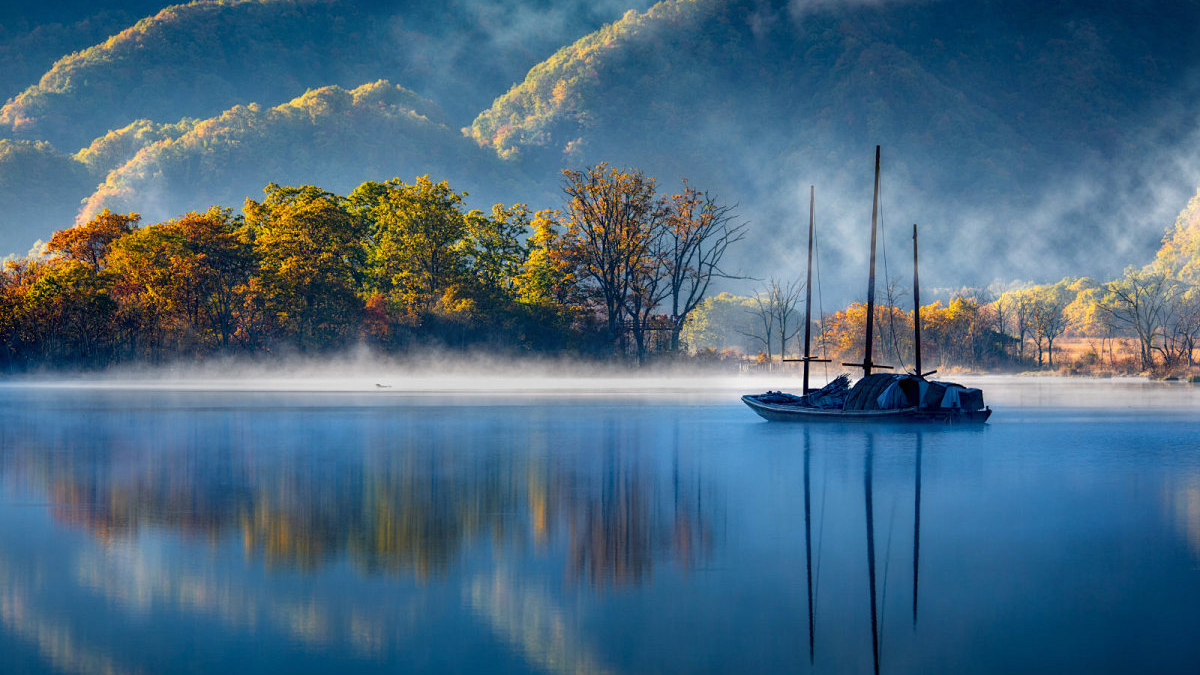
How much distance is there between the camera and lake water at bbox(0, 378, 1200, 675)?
998cm

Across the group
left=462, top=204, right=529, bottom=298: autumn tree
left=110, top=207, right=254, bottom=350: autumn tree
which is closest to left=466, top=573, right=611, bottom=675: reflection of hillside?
left=110, top=207, right=254, bottom=350: autumn tree

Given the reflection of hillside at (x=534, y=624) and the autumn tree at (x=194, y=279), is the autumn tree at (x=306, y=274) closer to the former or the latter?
the autumn tree at (x=194, y=279)

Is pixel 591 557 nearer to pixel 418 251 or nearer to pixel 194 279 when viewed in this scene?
pixel 194 279

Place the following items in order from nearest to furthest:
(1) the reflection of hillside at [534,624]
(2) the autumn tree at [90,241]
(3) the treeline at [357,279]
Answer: (1) the reflection of hillside at [534,624], (3) the treeline at [357,279], (2) the autumn tree at [90,241]

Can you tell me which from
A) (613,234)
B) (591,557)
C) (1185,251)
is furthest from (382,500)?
(1185,251)

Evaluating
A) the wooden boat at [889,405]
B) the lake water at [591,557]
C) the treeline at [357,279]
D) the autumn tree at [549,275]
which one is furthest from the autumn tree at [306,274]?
the lake water at [591,557]

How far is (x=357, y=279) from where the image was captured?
245 ft

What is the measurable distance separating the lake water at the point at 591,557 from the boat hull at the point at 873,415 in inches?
314

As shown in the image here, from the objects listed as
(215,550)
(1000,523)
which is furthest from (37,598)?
(1000,523)

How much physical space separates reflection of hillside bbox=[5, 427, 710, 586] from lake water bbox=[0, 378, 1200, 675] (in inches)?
3.6

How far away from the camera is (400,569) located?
514 inches

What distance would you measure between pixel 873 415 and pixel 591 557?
26134mm

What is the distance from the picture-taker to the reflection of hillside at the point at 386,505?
46.7 ft

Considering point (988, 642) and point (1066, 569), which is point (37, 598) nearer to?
point (988, 642)
